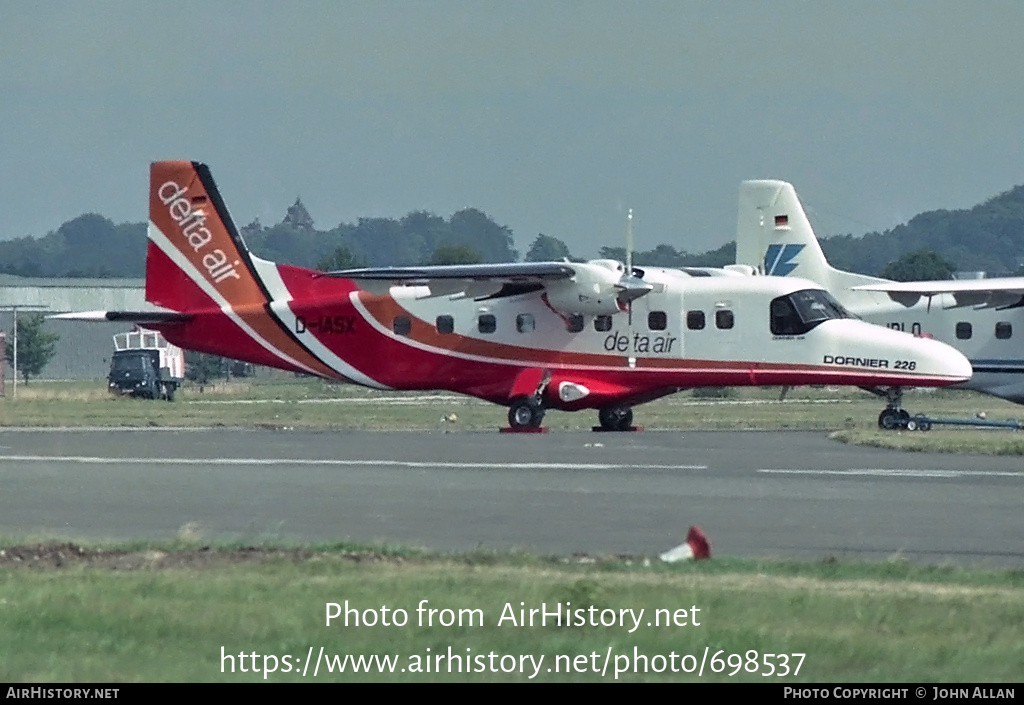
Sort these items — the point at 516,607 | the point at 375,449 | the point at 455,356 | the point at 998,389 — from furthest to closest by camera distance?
the point at 998,389 < the point at 455,356 < the point at 375,449 < the point at 516,607

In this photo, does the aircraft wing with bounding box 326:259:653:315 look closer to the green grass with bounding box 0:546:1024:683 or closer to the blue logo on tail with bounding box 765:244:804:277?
the blue logo on tail with bounding box 765:244:804:277

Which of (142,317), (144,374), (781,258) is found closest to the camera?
(142,317)

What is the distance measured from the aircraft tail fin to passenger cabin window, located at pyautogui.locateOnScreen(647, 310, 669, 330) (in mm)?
13321

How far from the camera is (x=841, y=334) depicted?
29.6 m

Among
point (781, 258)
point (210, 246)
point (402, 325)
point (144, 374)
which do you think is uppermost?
point (781, 258)

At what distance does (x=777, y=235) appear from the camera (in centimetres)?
4456

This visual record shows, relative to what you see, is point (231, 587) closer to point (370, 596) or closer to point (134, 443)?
point (370, 596)

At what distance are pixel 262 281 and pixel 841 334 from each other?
35.1 ft

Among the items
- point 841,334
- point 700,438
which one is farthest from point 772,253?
point 700,438

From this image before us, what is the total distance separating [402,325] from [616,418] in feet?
14.2

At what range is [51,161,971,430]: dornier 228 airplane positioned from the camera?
98.1ft

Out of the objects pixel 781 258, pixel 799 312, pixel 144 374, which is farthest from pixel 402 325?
pixel 144 374

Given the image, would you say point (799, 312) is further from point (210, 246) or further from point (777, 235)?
Answer: point (777, 235)

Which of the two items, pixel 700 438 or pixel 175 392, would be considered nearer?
pixel 700 438
